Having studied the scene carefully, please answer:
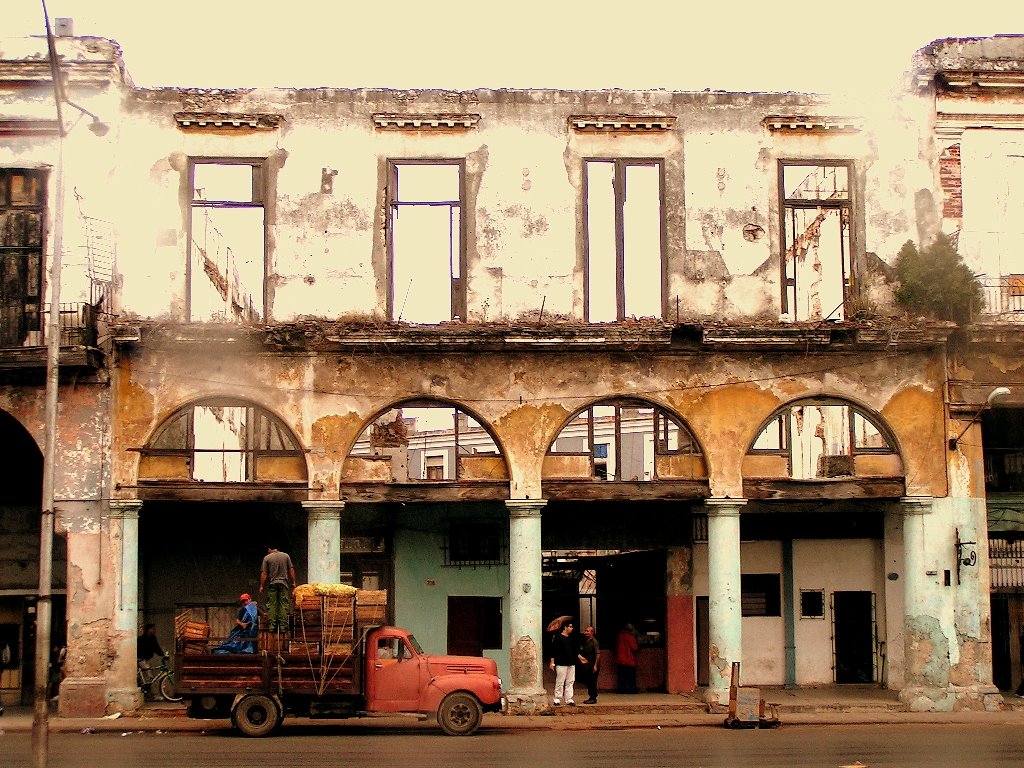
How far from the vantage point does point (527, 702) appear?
24500 mm

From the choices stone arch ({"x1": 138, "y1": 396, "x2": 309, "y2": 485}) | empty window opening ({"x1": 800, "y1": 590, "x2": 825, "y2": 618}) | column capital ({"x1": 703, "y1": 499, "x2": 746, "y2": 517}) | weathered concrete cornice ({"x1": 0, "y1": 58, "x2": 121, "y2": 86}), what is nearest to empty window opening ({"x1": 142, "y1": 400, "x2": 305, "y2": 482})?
stone arch ({"x1": 138, "y1": 396, "x2": 309, "y2": 485})

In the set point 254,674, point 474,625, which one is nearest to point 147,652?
point 254,674

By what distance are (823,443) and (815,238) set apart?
4352 millimetres

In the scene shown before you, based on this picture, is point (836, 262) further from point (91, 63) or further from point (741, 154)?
point (91, 63)

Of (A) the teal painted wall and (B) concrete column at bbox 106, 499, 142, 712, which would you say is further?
(A) the teal painted wall

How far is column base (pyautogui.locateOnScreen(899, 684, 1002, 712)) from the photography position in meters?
25.0

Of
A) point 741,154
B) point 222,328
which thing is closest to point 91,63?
point 222,328

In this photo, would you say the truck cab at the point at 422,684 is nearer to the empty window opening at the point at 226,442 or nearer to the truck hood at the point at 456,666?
the truck hood at the point at 456,666

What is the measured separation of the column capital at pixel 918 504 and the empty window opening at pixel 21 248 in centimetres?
1599

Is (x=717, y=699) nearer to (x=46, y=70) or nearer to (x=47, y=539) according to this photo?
(x=47, y=539)

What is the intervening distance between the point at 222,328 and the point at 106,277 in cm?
245

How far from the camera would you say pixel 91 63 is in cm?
2497

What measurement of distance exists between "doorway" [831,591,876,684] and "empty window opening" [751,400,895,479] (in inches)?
117

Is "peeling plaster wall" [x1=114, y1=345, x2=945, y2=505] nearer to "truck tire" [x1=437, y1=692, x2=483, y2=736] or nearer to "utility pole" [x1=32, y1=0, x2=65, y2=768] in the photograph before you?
"truck tire" [x1=437, y1=692, x2=483, y2=736]
